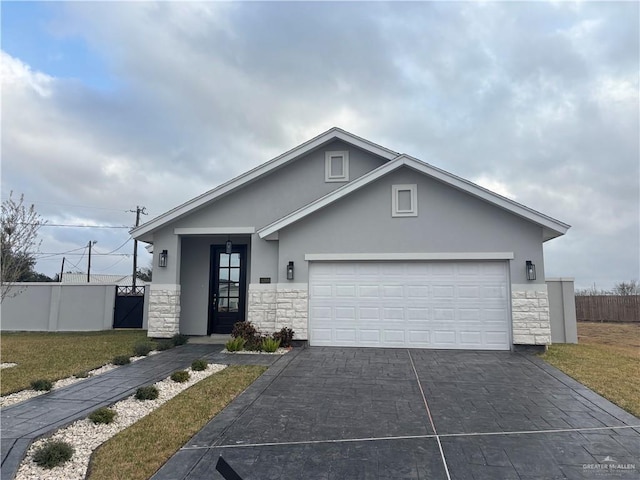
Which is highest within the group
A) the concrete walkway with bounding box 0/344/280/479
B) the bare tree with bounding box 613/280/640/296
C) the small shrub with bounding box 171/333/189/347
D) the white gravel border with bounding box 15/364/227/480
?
the bare tree with bounding box 613/280/640/296

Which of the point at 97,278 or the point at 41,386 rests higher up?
the point at 97,278

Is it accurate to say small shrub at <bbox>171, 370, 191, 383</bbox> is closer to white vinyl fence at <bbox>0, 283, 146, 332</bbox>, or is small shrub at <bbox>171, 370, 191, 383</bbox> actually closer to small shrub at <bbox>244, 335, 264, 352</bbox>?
small shrub at <bbox>244, 335, 264, 352</bbox>

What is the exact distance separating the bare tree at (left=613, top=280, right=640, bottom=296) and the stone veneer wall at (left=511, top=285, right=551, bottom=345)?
22003 mm

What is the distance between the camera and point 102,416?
15.9ft

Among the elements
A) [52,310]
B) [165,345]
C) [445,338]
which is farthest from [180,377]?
[52,310]

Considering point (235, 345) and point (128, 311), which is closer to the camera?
point (235, 345)

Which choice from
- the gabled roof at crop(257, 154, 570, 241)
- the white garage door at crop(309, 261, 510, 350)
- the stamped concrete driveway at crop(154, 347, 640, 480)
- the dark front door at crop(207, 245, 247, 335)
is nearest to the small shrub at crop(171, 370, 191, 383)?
the stamped concrete driveway at crop(154, 347, 640, 480)

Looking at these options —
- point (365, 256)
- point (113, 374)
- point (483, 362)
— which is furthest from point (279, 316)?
point (483, 362)

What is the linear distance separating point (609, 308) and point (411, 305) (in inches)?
723

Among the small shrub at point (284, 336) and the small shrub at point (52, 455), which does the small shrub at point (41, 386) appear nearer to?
the small shrub at point (52, 455)

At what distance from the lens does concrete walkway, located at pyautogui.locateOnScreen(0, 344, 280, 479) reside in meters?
4.14

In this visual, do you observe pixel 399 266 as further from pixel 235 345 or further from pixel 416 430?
pixel 416 430

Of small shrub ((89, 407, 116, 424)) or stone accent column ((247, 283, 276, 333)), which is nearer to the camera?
small shrub ((89, 407, 116, 424))

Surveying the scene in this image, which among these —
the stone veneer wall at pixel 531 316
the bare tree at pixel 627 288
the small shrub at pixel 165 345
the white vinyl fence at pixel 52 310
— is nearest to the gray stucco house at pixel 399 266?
the stone veneer wall at pixel 531 316
